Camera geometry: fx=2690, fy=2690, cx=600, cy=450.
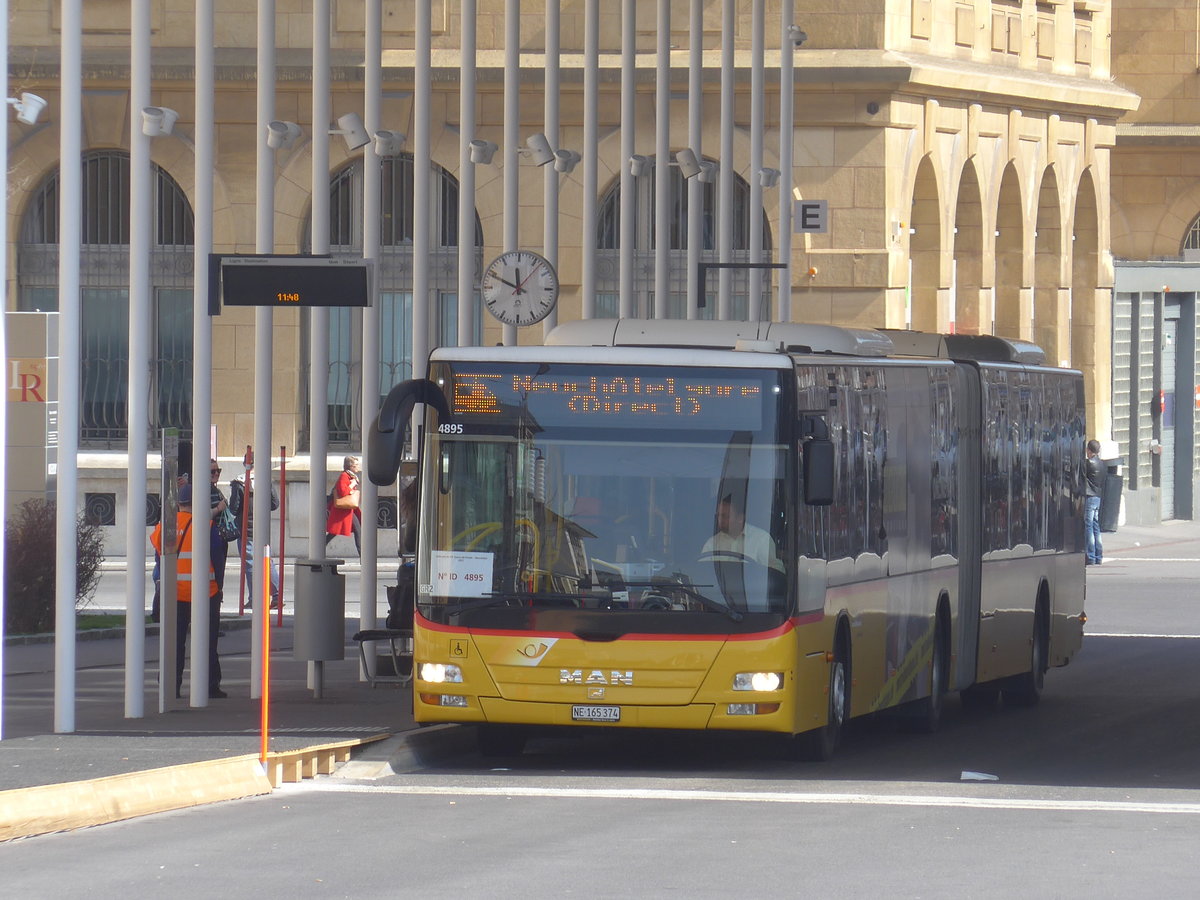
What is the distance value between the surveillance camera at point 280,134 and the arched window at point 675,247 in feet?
62.4

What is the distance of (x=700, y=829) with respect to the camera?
13266mm

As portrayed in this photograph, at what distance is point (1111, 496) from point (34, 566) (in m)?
22.6

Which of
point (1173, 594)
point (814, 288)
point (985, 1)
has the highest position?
point (985, 1)

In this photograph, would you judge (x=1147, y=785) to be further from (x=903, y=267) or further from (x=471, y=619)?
(x=903, y=267)

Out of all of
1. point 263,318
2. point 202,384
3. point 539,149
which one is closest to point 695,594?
point 202,384

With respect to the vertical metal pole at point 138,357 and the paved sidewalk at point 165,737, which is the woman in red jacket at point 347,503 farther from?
the vertical metal pole at point 138,357

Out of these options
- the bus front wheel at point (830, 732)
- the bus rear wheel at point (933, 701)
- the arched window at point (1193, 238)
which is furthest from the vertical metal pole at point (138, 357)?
the arched window at point (1193, 238)

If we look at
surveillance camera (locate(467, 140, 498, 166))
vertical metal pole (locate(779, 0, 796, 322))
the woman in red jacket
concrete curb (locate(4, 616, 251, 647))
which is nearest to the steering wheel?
surveillance camera (locate(467, 140, 498, 166))

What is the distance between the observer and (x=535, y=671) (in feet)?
52.3

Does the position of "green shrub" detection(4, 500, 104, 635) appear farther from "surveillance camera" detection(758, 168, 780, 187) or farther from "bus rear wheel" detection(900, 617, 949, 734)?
"surveillance camera" detection(758, 168, 780, 187)

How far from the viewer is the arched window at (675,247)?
127ft

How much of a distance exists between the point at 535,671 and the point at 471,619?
499 mm

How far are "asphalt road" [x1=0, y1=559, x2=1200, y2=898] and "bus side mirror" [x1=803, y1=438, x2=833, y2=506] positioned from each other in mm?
1674

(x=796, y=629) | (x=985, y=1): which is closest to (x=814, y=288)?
(x=985, y=1)
